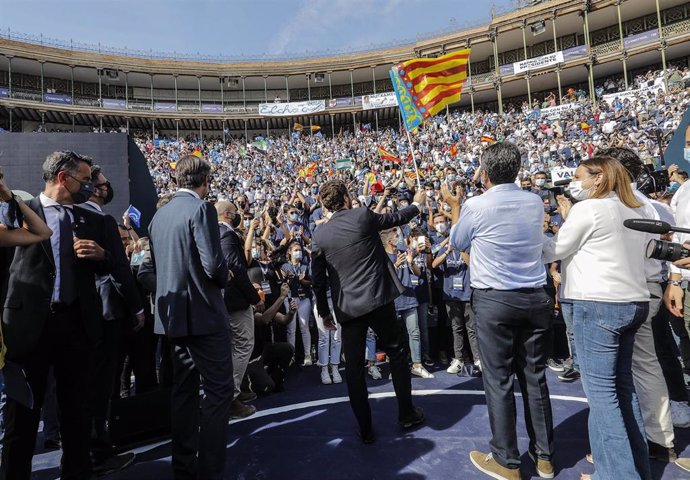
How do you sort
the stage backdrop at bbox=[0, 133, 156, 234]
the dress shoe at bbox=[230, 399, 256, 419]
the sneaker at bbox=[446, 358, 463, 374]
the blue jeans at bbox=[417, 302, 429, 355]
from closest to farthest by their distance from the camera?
the dress shoe at bbox=[230, 399, 256, 419] → the sneaker at bbox=[446, 358, 463, 374] → the blue jeans at bbox=[417, 302, 429, 355] → the stage backdrop at bbox=[0, 133, 156, 234]

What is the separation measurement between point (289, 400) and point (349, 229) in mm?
2198

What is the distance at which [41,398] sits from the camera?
233cm

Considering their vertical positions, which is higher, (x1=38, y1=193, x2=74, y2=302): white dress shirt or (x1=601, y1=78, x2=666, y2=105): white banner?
(x1=601, y1=78, x2=666, y2=105): white banner

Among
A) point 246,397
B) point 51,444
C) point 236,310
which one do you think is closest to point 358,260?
point 236,310

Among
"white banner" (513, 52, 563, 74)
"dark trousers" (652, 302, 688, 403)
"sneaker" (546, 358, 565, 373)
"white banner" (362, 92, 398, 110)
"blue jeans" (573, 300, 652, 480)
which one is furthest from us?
"white banner" (362, 92, 398, 110)

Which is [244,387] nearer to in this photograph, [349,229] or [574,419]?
[349,229]

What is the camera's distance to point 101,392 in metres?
2.94

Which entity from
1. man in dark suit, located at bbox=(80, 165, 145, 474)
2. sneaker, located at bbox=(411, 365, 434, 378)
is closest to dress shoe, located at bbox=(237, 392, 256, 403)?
man in dark suit, located at bbox=(80, 165, 145, 474)

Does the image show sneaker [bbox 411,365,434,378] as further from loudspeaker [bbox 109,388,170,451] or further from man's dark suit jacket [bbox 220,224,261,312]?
loudspeaker [bbox 109,388,170,451]

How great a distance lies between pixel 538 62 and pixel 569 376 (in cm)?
2935

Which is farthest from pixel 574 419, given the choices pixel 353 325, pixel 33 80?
pixel 33 80

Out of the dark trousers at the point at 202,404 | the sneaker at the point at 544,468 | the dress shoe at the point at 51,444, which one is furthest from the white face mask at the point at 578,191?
the dress shoe at the point at 51,444

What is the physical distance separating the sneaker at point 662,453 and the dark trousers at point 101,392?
3.98 m

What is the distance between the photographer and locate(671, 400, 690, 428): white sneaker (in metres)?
3.08
